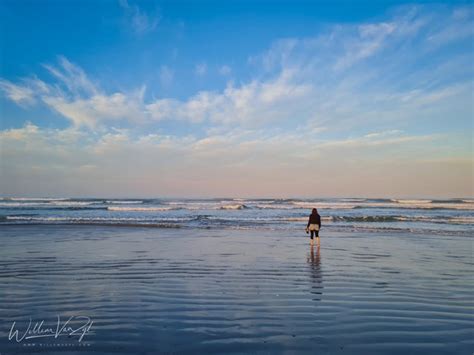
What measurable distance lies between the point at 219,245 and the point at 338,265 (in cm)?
559

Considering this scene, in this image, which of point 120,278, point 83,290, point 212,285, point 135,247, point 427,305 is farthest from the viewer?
point 135,247

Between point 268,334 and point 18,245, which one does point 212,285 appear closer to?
point 268,334

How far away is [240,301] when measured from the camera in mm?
6129

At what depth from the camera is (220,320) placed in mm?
5117

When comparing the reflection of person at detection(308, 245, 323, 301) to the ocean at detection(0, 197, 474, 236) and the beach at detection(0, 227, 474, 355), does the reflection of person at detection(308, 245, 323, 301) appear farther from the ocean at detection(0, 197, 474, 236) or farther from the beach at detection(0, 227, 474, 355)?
the ocean at detection(0, 197, 474, 236)

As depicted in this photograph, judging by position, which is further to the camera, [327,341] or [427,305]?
[427,305]

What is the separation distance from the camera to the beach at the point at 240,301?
4324 millimetres

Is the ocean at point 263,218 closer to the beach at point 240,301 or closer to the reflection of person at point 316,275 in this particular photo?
the reflection of person at point 316,275

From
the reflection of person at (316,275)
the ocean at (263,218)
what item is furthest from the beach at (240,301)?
the ocean at (263,218)

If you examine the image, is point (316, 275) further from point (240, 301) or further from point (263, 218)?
point (263, 218)

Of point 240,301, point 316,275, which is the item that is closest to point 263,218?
point 316,275

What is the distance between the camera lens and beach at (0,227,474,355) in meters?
4.32

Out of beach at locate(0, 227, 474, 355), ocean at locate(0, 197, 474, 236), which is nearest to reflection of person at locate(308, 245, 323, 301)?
beach at locate(0, 227, 474, 355)

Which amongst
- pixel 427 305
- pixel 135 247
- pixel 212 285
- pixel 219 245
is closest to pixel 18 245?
pixel 135 247
